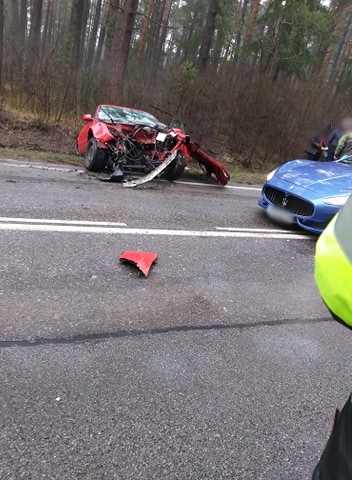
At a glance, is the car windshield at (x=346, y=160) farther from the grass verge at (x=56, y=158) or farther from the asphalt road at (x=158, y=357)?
the grass verge at (x=56, y=158)

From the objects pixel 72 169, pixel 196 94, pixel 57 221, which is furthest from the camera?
pixel 196 94

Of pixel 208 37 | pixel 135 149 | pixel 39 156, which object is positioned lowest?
pixel 39 156

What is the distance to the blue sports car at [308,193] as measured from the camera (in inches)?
217

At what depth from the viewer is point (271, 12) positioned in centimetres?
1659

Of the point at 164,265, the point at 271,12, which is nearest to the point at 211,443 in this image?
the point at 164,265

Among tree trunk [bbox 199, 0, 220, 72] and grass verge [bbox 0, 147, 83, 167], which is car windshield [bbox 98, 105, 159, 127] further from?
tree trunk [bbox 199, 0, 220, 72]

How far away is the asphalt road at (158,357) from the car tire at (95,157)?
3.16m

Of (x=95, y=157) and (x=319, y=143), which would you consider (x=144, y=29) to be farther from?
(x=95, y=157)

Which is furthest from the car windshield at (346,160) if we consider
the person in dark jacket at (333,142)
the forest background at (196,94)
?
the forest background at (196,94)

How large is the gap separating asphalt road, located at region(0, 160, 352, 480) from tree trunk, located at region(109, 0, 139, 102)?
896cm

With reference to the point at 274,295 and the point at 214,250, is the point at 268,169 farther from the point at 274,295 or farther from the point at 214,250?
the point at 274,295

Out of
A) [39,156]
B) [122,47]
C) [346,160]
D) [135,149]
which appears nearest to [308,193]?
[346,160]

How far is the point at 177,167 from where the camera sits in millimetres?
8211

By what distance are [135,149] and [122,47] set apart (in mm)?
6410
